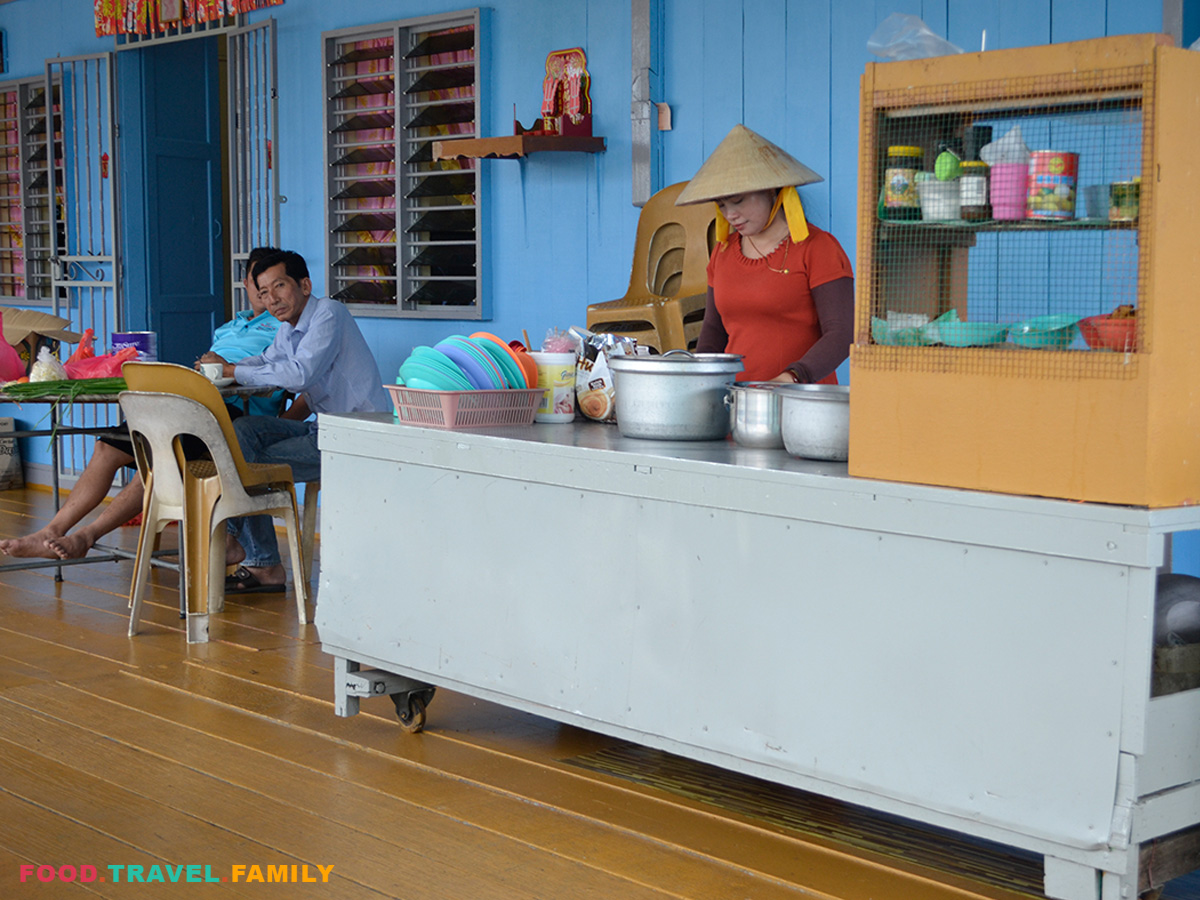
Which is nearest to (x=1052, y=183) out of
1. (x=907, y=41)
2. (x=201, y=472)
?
(x=907, y=41)

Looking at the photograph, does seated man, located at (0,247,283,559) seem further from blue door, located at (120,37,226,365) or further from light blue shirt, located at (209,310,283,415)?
blue door, located at (120,37,226,365)

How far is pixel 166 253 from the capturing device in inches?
333

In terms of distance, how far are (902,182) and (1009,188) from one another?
208mm

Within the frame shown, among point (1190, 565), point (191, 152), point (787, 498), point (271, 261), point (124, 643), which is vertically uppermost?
point (191, 152)

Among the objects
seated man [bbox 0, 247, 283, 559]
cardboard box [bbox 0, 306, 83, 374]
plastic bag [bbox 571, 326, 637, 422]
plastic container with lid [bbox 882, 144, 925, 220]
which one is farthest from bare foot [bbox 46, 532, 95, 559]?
plastic container with lid [bbox 882, 144, 925, 220]

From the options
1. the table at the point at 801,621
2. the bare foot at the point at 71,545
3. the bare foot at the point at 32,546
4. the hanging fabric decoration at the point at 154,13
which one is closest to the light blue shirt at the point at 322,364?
the bare foot at the point at 71,545

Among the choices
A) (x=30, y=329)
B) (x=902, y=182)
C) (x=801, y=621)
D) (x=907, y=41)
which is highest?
(x=907, y=41)

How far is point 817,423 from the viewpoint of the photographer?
2.78 meters

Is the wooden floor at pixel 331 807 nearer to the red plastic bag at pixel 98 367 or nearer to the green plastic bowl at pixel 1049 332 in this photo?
the green plastic bowl at pixel 1049 332

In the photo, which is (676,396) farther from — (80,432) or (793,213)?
(80,432)

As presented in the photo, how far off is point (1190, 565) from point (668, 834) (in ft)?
6.98

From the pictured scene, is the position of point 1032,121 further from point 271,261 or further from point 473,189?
point 473,189

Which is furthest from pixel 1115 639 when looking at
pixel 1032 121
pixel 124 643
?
pixel 124 643

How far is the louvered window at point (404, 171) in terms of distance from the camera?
6398mm
